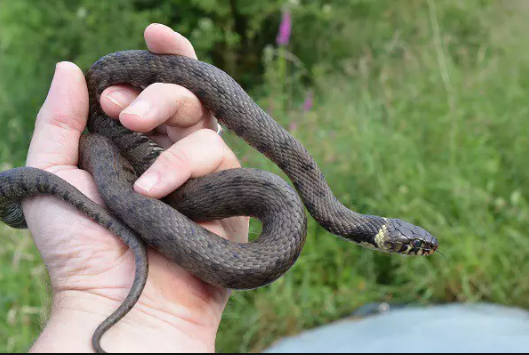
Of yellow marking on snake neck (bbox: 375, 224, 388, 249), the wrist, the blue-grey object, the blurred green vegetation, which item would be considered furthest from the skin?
the blue-grey object

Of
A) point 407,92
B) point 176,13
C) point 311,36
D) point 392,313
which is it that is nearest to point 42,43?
point 176,13

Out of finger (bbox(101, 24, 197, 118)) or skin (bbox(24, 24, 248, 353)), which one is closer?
skin (bbox(24, 24, 248, 353))

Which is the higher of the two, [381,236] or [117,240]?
[117,240]

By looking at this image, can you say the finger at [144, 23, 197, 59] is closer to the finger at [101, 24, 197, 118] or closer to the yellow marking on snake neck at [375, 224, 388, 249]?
the finger at [101, 24, 197, 118]

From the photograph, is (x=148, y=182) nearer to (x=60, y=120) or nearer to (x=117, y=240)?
(x=117, y=240)

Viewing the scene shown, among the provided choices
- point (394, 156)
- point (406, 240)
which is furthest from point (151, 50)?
point (394, 156)
